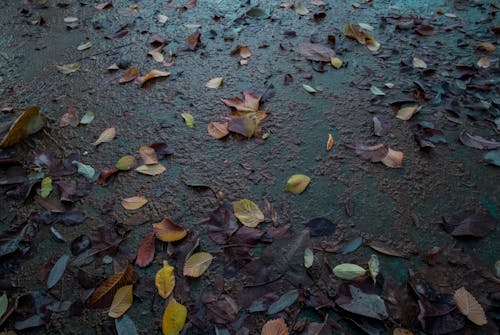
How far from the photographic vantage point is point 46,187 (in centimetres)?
164

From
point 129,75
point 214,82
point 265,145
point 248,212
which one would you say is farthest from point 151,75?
point 248,212

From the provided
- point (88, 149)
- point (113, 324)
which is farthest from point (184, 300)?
point (88, 149)

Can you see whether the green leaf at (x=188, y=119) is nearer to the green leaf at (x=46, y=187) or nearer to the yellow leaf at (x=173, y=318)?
the green leaf at (x=46, y=187)

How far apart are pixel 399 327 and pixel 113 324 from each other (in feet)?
3.14

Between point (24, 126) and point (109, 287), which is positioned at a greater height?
point (24, 126)

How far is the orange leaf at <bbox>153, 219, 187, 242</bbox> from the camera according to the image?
4.79 feet

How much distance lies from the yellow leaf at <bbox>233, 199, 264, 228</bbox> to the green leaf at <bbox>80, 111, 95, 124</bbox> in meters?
0.97

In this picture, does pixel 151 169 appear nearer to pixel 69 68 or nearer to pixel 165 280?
pixel 165 280

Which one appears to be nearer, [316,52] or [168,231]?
[168,231]

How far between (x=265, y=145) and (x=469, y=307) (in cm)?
106

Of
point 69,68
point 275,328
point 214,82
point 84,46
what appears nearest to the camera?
point 275,328

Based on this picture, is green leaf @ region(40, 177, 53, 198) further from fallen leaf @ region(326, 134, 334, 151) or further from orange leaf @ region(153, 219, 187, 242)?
fallen leaf @ region(326, 134, 334, 151)

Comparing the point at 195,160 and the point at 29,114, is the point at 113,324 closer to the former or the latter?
the point at 195,160

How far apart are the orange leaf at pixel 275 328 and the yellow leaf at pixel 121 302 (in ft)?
1.58
